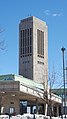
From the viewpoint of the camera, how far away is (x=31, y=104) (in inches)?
4176

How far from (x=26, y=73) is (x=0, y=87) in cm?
12137

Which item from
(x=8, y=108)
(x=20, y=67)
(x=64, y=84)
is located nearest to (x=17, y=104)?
(x=8, y=108)

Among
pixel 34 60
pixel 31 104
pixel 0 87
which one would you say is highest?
pixel 34 60

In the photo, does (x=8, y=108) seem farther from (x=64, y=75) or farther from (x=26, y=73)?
(x=26, y=73)

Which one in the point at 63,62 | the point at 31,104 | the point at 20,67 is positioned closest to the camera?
the point at 63,62

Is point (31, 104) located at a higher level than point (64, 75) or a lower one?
lower

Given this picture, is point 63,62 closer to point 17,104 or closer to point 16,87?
point 16,87

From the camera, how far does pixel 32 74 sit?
18438 centimetres

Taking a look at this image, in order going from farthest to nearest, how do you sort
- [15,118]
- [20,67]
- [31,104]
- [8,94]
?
[20,67] → [31,104] → [8,94] → [15,118]

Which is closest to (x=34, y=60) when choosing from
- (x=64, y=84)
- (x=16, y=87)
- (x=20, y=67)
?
(x=20, y=67)

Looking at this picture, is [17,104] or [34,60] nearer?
[17,104]

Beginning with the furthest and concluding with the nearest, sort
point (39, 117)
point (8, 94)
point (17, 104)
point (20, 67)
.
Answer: point (20, 67), point (17, 104), point (8, 94), point (39, 117)

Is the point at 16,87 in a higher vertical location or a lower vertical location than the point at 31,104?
higher

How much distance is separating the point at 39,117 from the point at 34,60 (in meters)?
169
